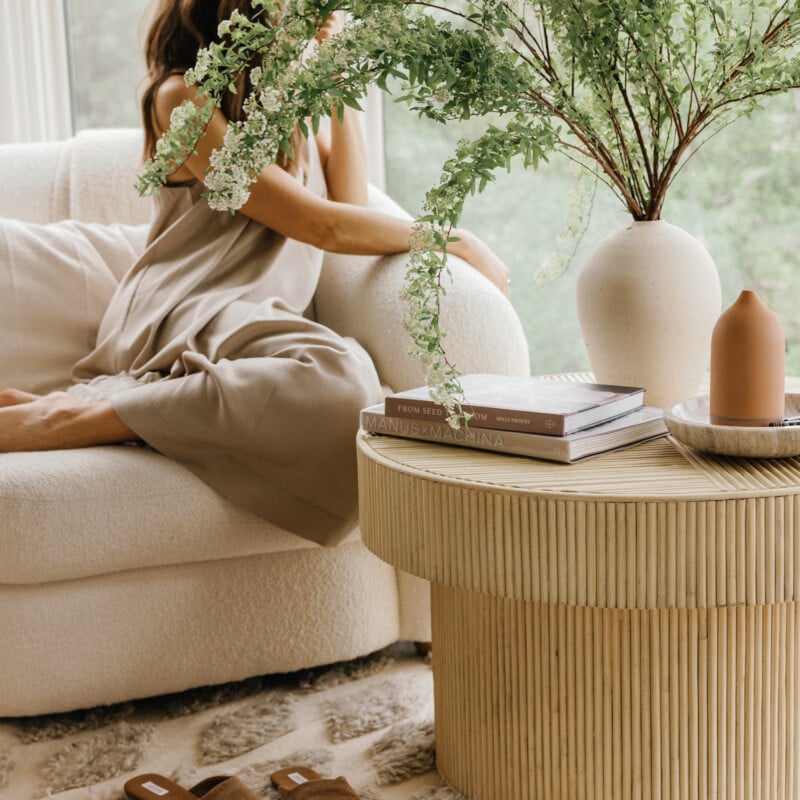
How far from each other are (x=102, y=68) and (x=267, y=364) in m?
1.60

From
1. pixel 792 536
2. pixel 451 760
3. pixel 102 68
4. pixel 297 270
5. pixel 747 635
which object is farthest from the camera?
pixel 102 68

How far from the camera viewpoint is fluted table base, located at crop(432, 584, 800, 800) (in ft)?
3.33

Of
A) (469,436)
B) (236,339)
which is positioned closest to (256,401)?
(236,339)

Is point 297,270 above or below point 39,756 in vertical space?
above

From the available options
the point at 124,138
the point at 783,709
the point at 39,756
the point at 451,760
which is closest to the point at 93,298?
the point at 124,138

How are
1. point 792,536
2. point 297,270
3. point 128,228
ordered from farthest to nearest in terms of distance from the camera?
point 128,228 → point 297,270 → point 792,536

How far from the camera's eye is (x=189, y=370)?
1.52 metres

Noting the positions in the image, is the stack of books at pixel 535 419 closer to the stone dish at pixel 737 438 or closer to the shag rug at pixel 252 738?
the stone dish at pixel 737 438

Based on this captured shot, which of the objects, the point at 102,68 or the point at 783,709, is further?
the point at 102,68

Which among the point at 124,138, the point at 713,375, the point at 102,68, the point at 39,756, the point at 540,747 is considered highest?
the point at 102,68

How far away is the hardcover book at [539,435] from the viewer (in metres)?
1.04

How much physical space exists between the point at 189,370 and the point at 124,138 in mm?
748

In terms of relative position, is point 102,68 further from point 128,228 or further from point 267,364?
point 267,364

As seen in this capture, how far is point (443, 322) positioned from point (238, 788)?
711 mm
